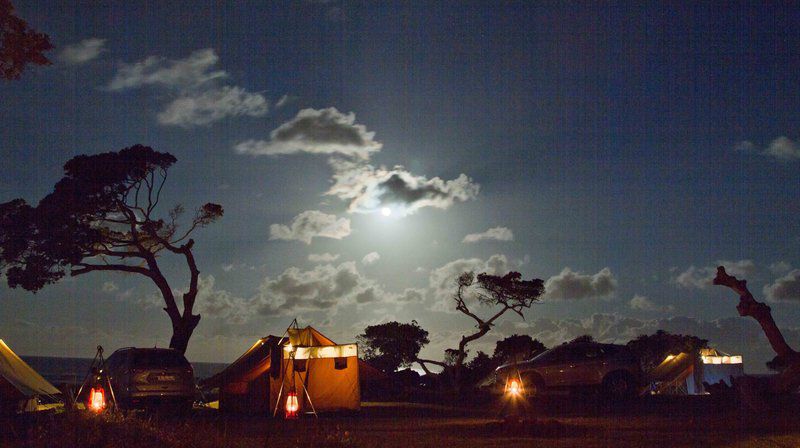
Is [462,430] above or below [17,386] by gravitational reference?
below

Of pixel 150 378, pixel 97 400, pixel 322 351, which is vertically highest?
pixel 322 351

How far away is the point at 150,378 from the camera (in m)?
18.8

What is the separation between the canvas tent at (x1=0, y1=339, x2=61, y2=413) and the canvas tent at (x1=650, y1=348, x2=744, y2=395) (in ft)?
66.8

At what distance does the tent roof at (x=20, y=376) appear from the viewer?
20.2 m

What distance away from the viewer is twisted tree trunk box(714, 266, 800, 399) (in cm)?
1678

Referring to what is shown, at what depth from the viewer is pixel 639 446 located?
1116 centimetres

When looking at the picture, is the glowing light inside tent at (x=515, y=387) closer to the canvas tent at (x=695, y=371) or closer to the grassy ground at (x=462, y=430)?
the grassy ground at (x=462, y=430)

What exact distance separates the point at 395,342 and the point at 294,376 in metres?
28.0

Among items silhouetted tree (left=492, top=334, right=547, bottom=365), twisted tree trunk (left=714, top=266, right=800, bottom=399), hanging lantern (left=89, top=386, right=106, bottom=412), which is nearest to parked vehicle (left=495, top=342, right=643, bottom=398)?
twisted tree trunk (left=714, top=266, right=800, bottom=399)

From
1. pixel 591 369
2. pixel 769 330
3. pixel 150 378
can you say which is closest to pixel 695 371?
pixel 591 369

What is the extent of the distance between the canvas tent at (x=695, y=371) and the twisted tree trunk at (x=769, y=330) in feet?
34.5

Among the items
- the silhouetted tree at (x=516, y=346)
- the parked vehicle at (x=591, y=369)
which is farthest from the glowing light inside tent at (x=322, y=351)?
the silhouetted tree at (x=516, y=346)

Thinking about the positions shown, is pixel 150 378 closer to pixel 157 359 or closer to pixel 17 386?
pixel 157 359

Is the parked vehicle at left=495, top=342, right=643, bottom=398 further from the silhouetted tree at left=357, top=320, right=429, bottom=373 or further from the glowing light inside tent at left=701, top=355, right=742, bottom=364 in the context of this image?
the silhouetted tree at left=357, top=320, right=429, bottom=373
